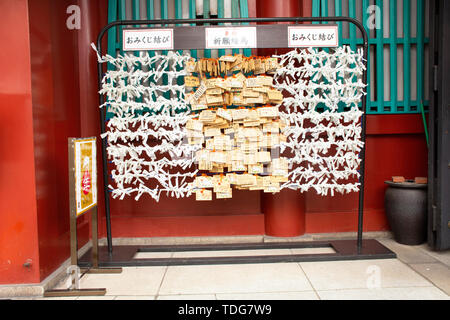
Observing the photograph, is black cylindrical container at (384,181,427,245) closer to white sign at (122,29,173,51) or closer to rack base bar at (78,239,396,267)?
rack base bar at (78,239,396,267)

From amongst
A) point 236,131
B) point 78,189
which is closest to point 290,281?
point 236,131

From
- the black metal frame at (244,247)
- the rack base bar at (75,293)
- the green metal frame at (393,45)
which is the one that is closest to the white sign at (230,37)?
the black metal frame at (244,247)

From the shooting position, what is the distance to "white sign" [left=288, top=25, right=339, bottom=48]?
12.8 feet

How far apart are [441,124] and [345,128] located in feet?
3.49

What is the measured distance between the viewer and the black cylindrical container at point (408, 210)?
4387 mm

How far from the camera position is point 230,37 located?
3838mm

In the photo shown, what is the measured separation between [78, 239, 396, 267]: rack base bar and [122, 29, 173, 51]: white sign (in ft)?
7.29

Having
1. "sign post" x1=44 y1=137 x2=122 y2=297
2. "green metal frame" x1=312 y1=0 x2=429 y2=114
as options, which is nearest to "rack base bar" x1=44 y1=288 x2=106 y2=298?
"sign post" x1=44 y1=137 x2=122 y2=297

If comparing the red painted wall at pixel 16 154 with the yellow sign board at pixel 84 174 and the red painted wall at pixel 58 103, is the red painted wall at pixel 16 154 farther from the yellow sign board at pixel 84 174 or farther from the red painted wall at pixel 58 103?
the yellow sign board at pixel 84 174

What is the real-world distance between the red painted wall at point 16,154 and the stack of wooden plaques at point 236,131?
152cm

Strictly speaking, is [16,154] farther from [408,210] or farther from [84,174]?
[408,210]

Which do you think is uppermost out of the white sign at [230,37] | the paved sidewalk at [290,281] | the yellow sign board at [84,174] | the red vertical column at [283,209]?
the white sign at [230,37]

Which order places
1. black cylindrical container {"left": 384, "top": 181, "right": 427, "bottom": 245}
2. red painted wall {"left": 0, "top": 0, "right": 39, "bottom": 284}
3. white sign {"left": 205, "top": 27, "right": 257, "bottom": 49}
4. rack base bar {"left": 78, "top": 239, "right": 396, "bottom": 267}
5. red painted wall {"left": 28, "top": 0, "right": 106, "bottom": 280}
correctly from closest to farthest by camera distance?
red painted wall {"left": 0, "top": 0, "right": 39, "bottom": 284}, red painted wall {"left": 28, "top": 0, "right": 106, "bottom": 280}, white sign {"left": 205, "top": 27, "right": 257, "bottom": 49}, rack base bar {"left": 78, "top": 239, "right": 396, "bottom": 267}, black cylindrical container {"left": 384, "top": 181, "right": 427, "bottom": 245}
